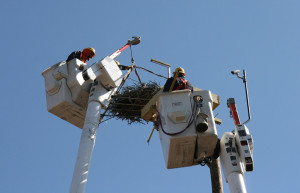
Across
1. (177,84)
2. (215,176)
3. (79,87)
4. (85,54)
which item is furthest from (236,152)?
(85,54)

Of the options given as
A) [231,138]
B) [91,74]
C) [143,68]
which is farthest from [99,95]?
[231,138]

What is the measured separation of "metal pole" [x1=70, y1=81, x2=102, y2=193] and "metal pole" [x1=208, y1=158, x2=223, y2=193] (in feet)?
8.83

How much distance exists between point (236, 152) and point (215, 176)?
1371 mm

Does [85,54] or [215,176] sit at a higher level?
[85,54]

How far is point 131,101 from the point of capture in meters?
13.3

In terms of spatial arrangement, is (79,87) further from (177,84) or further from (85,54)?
(177,84)

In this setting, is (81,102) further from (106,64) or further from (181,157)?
(181,157)

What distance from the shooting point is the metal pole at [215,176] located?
1016 cm

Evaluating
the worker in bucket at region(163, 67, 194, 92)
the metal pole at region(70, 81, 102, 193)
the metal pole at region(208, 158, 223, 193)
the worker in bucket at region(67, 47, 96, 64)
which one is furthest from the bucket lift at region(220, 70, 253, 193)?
the worker in bucket at region(67, 47, 96, 64)

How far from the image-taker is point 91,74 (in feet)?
42.3

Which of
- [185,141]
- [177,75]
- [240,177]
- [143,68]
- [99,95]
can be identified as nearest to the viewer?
[240,177]

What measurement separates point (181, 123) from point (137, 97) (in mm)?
3936

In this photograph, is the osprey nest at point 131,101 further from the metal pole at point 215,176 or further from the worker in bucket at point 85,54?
the metal pole at point 215,176

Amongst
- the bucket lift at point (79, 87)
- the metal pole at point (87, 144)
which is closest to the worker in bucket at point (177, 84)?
the metal pole at point (87, 144)
